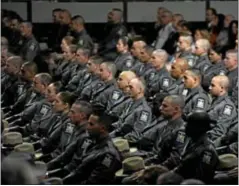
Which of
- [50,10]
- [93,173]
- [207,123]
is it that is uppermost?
[50,10]

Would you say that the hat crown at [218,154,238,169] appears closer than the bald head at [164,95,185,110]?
Yes

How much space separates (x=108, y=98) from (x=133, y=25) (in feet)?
19.0

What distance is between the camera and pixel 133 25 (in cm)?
1616

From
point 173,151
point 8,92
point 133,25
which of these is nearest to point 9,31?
point 133,25

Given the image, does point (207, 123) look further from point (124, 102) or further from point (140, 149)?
point (124, 102)

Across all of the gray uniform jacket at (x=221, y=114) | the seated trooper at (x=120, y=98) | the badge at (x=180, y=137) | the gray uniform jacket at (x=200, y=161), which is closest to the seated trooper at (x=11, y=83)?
the seated trooper at (x=120, y=98)

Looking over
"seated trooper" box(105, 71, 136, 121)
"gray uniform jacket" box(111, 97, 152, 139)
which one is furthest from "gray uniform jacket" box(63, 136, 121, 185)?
"seated trooper" box(105, 71, 136, 121)

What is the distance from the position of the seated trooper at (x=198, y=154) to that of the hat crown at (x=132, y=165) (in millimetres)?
369

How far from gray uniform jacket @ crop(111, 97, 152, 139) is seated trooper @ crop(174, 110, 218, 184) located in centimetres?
163

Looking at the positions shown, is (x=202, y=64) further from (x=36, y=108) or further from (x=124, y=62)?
(x=36, y=108)

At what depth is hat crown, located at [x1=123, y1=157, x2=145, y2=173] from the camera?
25.2 feet

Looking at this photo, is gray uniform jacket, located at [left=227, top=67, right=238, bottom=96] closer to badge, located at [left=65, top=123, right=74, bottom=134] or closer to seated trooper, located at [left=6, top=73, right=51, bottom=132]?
seated trooper, located at [left=6, top=73, right=51, bottom=132]

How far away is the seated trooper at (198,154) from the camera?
7.35 m

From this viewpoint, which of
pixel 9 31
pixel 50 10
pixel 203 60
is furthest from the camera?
pixel 50 10
